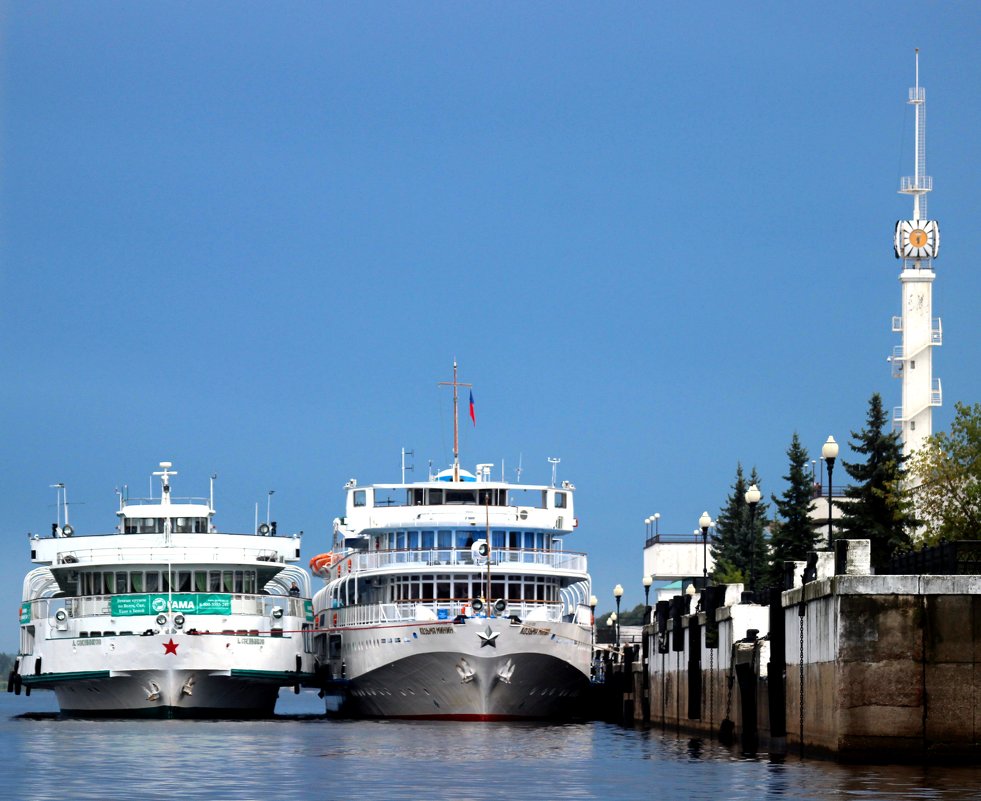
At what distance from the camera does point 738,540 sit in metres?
112

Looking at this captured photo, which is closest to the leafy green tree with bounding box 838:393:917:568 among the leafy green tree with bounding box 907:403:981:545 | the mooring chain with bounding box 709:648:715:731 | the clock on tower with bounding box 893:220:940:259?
the leafy green tree with bounding box 907:403:981:545

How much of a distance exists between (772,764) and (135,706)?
31861 millimetres

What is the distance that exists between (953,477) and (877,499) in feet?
28.7

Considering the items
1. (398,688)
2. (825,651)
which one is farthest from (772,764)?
(398,688)

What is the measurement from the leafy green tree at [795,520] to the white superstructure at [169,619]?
25.3 metres

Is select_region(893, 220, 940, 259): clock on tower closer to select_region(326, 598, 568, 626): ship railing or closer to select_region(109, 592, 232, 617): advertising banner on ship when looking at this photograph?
select_region(326, 598, 568, 626): ship railing

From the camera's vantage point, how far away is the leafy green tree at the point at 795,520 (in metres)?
86.9

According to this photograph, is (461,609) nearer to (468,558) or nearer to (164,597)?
(468,558)

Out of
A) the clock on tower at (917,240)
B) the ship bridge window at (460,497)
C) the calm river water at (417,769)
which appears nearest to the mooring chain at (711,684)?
the calm river water at (417,769)

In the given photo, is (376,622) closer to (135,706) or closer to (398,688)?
(398,688)

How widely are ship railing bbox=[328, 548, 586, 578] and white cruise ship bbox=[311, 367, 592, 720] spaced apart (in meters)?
0.04

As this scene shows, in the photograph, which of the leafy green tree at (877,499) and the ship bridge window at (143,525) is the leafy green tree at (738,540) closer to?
the leafy green tree at (877,499)

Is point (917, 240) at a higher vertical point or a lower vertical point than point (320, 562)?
higher

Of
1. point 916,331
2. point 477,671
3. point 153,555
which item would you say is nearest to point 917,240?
→ point 916,331
